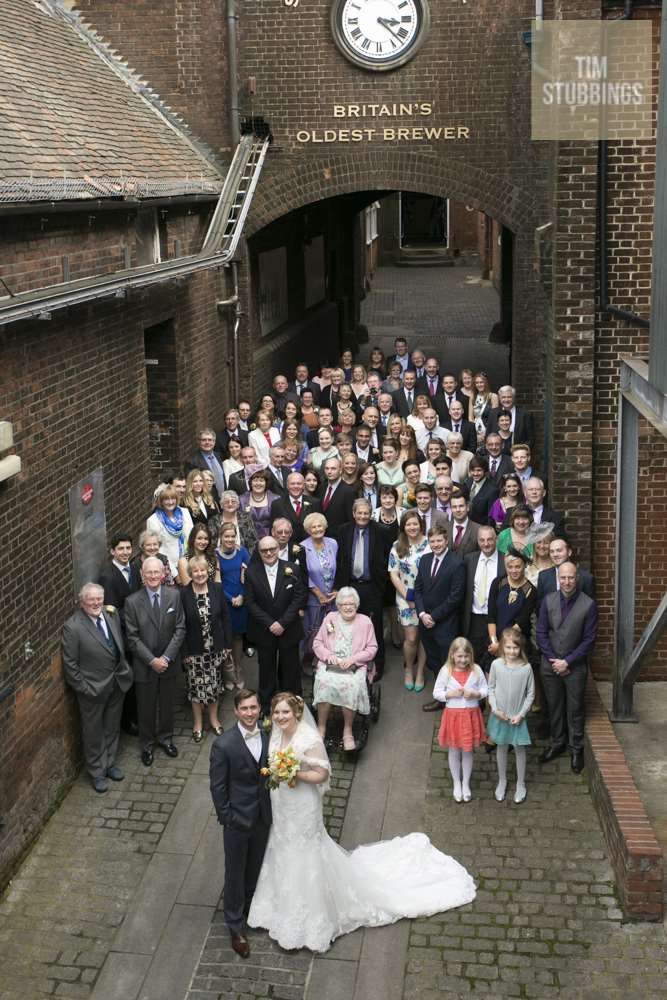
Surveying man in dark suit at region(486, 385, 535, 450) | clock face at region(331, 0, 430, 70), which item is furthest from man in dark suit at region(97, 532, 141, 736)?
clock face at region(331, 0, 430, 70)

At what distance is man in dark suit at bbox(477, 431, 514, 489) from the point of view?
1289cm

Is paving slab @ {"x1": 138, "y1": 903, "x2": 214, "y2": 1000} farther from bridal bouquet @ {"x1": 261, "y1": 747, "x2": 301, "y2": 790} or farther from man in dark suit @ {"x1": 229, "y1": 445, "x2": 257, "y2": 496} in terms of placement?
man in dark suit @ {"x1": 229, "y1": 445, "x2": 257, "y2": 496}

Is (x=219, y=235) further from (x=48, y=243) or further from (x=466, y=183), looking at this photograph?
(x=48, y=243)

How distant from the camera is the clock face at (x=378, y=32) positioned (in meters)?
16.2

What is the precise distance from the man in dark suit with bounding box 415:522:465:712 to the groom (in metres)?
3.23

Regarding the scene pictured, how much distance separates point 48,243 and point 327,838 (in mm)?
5466

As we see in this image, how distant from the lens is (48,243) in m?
10.6

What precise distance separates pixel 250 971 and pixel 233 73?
12098mm

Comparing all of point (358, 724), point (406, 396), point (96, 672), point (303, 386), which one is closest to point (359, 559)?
point (358, 724)

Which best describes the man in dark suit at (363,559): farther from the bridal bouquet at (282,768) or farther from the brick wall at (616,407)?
the bridal bouquet at (282,768)

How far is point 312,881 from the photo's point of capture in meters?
8.08

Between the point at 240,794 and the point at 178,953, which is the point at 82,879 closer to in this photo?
the point at 178,953

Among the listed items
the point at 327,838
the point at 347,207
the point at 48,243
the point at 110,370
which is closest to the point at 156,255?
the point at 110,370

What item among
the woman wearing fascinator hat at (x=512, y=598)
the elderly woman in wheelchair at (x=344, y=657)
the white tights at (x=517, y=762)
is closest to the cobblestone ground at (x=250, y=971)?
the elderly woman in wheelchair at (x=344, y=657)
